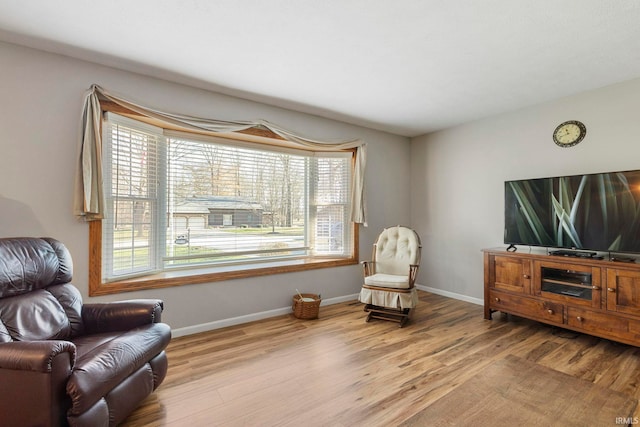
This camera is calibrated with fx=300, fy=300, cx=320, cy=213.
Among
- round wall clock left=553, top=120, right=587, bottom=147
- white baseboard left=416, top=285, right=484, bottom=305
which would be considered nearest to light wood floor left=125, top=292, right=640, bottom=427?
white baseboard left=416, top=285, right=484, bottom=305

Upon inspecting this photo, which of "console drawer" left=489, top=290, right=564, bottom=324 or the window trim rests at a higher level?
the window trim

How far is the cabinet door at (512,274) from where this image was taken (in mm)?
3178

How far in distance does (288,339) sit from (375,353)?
33.3 inches

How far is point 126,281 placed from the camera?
277cm

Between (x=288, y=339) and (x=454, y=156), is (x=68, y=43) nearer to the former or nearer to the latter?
(x=288, y=339)

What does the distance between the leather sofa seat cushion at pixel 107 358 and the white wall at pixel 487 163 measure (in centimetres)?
385

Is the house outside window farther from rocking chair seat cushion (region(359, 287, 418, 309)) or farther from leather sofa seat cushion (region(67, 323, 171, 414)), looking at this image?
leather sofa seat cushion (region(67, 323, 171, 414))

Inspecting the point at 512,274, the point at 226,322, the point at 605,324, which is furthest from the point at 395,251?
the point at 226,322

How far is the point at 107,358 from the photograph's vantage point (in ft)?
5.17

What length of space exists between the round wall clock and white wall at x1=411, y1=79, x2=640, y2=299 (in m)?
0.05

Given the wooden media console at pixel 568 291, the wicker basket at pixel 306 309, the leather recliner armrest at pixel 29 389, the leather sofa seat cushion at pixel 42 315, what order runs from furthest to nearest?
the wicker basket at pixel 306 309 < the wooden media console at pixel 568 291 < the leather sofa seat cushion at pixel 42 315 < the leather recliner armrest at pixel 29 389

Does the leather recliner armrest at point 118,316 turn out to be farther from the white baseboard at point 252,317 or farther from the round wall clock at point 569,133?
the round wall clock at point 569,133

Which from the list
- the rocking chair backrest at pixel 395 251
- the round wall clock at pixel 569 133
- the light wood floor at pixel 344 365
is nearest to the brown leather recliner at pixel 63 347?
the light wood floor at pixel 344 365

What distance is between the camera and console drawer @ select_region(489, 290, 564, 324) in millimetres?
2986
